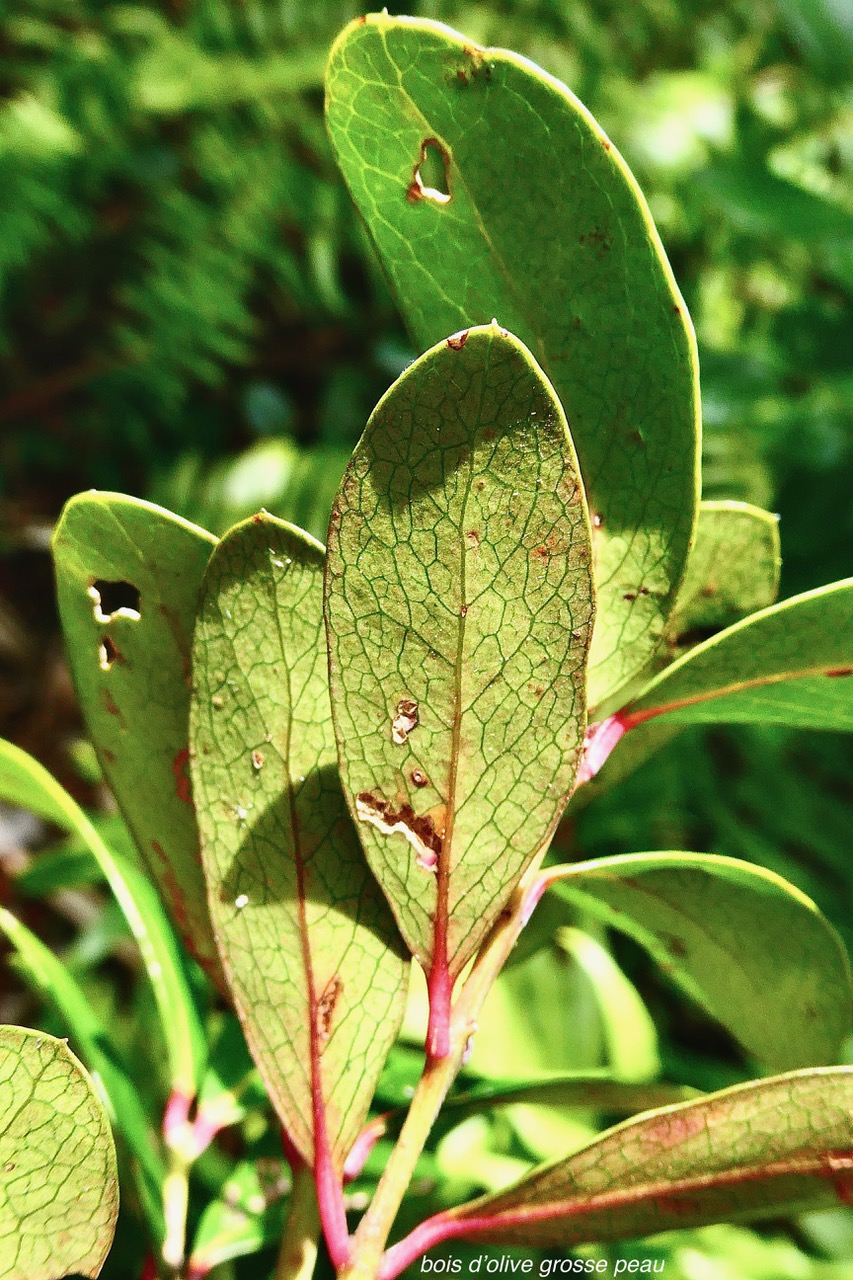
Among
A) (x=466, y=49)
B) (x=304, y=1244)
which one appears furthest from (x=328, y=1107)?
(x=466, y=49)

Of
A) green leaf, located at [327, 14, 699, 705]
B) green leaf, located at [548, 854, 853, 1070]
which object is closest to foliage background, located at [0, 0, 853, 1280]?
green leaf, located at [548, 854, 853, 1070]

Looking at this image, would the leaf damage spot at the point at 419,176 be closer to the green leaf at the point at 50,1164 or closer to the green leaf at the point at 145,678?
the green leaf at the point at 145,678

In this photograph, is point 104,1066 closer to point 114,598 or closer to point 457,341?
point 114,598

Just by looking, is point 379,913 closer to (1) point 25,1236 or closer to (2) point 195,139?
(1) point 25,1236

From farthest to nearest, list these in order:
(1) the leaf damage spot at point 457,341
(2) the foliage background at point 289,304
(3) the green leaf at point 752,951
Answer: (2) the foliage background at point 289,304 → (3) the green leaf at point 752,951 → (1) the leaf damage spot at point 457,341

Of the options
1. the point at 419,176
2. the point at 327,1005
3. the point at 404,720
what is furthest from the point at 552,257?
the point at 327,1005

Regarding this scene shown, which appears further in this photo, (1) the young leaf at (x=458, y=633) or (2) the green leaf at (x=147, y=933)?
(2) the green leaf at (x=147, y=933)

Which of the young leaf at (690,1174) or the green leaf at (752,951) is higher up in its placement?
the green leaf at (752,951)

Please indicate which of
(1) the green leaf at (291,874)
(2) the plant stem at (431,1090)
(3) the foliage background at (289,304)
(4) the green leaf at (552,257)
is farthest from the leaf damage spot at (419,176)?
(3) the foliage background at (289,304)
